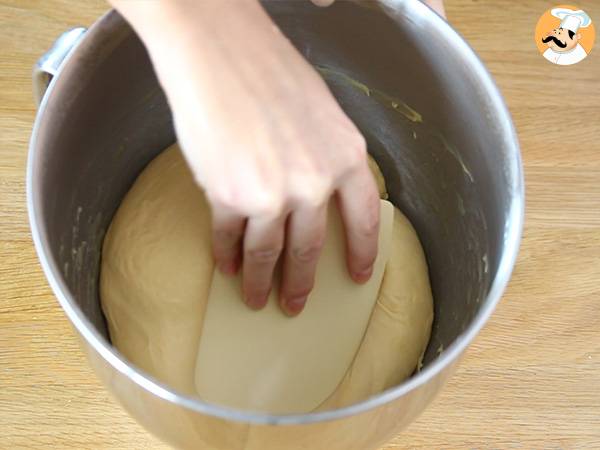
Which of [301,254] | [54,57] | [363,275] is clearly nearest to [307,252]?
[301,254]

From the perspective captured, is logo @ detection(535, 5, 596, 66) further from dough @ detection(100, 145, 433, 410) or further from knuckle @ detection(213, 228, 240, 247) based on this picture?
knuckle @ detection(213, 228, 240, 247)

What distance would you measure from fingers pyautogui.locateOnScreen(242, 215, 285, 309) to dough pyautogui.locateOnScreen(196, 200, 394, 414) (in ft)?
0.09

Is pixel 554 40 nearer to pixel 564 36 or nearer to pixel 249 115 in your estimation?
pixel 564 36

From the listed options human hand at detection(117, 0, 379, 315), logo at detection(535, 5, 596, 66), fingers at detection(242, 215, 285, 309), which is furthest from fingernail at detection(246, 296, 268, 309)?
logo at detection(535, 5, 596, 66)

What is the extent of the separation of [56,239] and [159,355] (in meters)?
0.16

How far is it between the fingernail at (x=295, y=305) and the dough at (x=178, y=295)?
0.08m

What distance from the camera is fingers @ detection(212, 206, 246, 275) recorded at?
552 millimetres

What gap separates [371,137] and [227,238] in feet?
0.81

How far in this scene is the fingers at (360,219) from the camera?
1.80ft

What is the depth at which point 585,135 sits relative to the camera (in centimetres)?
86

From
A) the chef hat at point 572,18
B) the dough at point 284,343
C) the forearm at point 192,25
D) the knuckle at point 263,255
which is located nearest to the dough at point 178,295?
the dough at point 284,343

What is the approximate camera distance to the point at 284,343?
2.19 ft

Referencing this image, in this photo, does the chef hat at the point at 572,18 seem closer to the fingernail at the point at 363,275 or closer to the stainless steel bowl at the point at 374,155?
the stainless steel bowl at the point at 374,155

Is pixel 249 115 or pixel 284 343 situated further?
pixel 284 343
